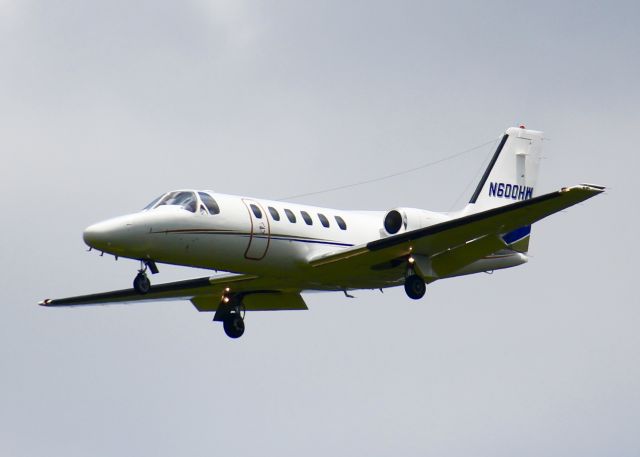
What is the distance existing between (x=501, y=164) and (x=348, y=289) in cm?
611

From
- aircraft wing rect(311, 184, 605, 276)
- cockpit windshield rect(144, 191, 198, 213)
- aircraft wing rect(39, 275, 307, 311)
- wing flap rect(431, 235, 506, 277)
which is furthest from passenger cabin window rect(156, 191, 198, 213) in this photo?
wing flap rect(431, 235, 506, 277)

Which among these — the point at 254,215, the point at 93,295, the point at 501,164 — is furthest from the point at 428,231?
the point at 93,295

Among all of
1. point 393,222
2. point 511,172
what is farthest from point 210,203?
point 511,172

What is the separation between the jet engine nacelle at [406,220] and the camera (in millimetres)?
34688

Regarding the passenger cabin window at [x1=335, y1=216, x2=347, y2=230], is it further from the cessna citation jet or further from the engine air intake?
the engine air intake

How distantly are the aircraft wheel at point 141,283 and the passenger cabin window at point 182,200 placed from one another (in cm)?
165

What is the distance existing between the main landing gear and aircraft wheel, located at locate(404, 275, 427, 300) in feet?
19.6

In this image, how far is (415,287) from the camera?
3378 cm

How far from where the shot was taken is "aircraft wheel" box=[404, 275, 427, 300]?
111 ft

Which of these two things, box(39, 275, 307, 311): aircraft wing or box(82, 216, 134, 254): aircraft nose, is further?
box(39, 275, 307, 311): aircraft wing

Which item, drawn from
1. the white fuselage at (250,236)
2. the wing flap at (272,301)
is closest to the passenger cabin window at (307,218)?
the white fuselage at (250,236)

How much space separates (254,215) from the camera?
32750 mm

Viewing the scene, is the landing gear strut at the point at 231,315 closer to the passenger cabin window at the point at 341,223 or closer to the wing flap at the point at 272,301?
the wing flap at the point at 272,301

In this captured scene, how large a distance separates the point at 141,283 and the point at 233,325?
16.5 ft
